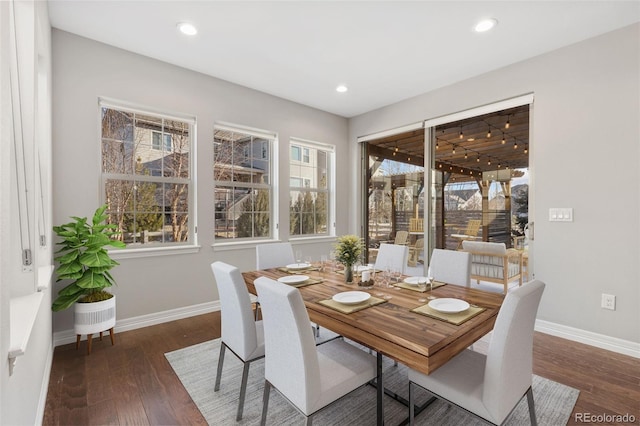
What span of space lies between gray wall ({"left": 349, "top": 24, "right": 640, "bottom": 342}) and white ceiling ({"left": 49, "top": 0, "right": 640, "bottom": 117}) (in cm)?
26

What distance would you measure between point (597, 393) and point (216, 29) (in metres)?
4.13

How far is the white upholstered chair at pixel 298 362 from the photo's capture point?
4.61ft

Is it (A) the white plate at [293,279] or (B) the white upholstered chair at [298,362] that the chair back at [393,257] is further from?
(B) the white upholstered chair at [298,362]

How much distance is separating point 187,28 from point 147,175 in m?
1.58

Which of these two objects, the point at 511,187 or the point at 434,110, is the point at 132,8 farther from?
the point at 511,187

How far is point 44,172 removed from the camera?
2.36m

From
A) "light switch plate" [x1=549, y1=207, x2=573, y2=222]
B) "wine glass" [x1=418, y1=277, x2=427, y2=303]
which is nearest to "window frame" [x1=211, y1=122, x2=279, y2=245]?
"wine glass" [x1=418, y1=277, x2=427, y2=303]

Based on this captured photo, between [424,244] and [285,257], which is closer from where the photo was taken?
[285,257]

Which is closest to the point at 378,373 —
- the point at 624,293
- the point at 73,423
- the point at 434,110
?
the point at 73,423

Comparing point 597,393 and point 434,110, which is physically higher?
point 434,110

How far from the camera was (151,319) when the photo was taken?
11.1ft

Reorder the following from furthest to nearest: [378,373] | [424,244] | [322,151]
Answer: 1. [322,151]
2. [424,244]
3. [378,373]

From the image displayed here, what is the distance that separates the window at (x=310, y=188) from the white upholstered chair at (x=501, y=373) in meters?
3.43

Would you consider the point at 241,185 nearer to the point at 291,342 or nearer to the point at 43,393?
the point at 43,393
